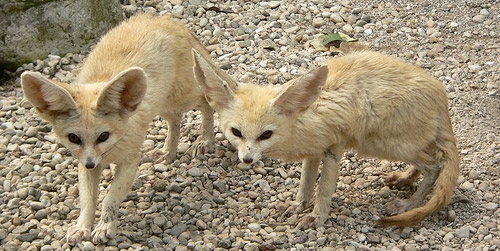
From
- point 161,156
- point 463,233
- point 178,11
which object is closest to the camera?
point 463,233

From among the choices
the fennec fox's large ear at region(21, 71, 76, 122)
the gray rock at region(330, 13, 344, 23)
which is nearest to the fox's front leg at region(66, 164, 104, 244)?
the fennec fox's large ear at region(21, 71, 76, 122)

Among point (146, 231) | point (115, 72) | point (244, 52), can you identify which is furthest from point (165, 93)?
point (244, 52)

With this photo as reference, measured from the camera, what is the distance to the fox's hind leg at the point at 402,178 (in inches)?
231

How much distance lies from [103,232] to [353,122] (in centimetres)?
213

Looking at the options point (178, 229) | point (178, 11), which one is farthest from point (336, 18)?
point (178, 229)

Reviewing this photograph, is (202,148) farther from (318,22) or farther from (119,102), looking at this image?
(318,22)

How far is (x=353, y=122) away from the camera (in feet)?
17.2

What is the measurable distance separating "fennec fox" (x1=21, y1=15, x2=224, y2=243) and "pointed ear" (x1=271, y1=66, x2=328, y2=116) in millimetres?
1000

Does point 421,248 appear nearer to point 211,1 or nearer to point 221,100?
point 221,100

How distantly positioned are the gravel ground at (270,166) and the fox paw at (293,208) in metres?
0.07

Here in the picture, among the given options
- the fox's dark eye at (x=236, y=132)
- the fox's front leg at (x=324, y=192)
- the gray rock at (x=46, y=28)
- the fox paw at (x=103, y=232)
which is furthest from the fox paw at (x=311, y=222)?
the gray rock at (x=46, y=28)

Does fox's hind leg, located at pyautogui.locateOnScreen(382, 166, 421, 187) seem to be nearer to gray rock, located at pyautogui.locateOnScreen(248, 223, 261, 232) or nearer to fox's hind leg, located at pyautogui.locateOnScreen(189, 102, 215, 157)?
gray rock, located at pyautogui.locateOnScreen(248, 223, 261, 232)

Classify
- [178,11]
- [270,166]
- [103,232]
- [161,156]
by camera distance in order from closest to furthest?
[103,232] < [270,166] < [161,156] < [178,11]

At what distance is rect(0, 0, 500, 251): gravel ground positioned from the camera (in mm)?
5215
